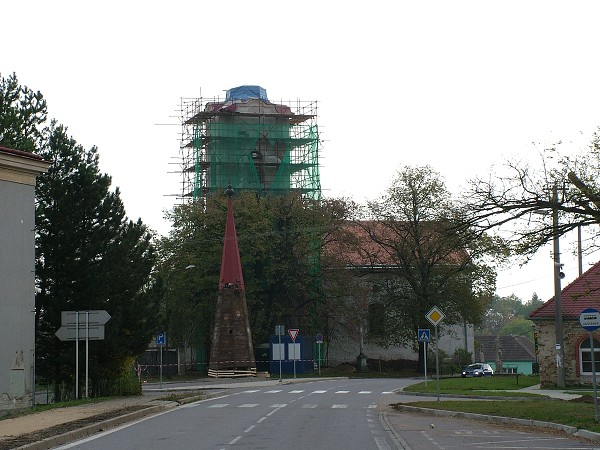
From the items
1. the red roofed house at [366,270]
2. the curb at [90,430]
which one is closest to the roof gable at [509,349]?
the red roofed house at [366,270]

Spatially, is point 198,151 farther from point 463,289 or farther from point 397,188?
point 463,289

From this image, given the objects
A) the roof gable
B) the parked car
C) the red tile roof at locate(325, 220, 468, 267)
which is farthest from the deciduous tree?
the roof gable

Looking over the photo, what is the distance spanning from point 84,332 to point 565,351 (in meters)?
22.2

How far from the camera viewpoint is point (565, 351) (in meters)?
41.3

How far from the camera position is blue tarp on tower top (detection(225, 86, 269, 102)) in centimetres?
8750

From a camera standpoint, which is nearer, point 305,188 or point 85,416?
point 85,416

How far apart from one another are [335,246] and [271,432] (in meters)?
53.5

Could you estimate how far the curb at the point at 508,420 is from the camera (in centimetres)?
1895

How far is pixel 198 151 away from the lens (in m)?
82.8

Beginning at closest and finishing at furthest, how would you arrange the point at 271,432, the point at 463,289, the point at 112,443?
the point at 112,443 < the point at 271,432 < the point at 463,289

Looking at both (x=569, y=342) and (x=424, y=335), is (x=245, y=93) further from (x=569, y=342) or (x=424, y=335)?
(x=424, y=335)

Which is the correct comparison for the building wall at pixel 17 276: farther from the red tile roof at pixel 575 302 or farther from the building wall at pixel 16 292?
the red tile roof at pixel 575 302

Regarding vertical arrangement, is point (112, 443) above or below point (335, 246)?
below

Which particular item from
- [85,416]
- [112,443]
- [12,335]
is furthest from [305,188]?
[112,443]
